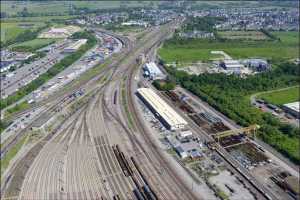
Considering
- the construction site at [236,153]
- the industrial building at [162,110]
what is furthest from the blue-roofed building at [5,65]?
the construction site at [236,153]

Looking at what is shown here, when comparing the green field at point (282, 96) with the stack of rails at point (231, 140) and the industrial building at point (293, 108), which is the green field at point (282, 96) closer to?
the industrial building at point (293, 108)

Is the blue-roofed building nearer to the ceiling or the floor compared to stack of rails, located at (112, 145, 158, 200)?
nearer to the ceiling

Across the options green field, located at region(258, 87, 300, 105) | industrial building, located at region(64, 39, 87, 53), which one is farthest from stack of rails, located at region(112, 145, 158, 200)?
industrial building, located at region(64, 39, 87, 53)

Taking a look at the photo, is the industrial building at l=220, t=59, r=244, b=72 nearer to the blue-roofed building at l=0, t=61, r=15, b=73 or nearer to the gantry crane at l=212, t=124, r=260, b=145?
the gantry crane at l=212, t=124, r=260, b=145

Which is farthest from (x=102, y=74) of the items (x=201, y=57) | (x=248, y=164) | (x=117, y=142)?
(x=248, y=164)

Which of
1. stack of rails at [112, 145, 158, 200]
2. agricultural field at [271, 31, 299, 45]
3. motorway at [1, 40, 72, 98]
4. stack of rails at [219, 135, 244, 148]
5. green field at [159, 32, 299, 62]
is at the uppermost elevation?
agricultural field at [271, 31, 299, 45]

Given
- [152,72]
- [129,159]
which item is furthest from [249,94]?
[129,159]

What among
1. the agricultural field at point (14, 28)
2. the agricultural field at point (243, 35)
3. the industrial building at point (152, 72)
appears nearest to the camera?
the industrial building at point (152, 72)
